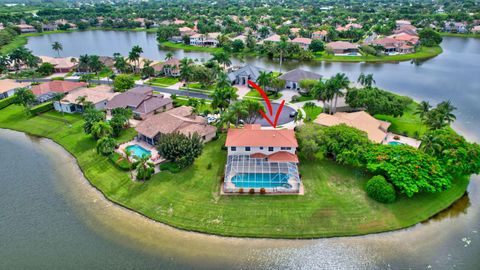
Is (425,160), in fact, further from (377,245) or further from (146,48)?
(146,48)

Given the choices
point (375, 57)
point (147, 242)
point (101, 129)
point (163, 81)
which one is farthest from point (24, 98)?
point (375, 57)

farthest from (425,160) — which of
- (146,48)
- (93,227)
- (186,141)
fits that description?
(146,48)

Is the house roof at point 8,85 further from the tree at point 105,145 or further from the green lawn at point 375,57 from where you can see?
the green lawn at point 375,57

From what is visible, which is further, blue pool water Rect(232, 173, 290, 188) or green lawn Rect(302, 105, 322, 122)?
green lawn Rect(302, 105, 322, 122)

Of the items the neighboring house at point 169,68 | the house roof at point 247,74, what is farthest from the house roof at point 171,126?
the neighboring house at point 169,68

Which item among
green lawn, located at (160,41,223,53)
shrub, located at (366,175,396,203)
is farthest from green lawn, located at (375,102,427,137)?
green lawn, located at (160,41,223,53)

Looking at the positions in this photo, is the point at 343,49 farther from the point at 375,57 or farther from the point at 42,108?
the point at 42,108

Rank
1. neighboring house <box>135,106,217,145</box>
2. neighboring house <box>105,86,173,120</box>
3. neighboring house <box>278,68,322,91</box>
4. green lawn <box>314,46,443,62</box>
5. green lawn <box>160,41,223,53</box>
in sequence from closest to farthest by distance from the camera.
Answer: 1. neighboring house <box>135,106,217,145</box>
2. neighboring house <box>105,86,173,120</box>
3. neighboring house <box>278,68,322,91</box>
4. green lawn <box>314,46,443,62</box>
5. green lawn <box>160,41,223,53</box>

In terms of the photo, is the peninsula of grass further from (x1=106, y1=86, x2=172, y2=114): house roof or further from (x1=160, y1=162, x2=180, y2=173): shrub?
(x1=106, y1=86, x2=172, y2=114): house roof
